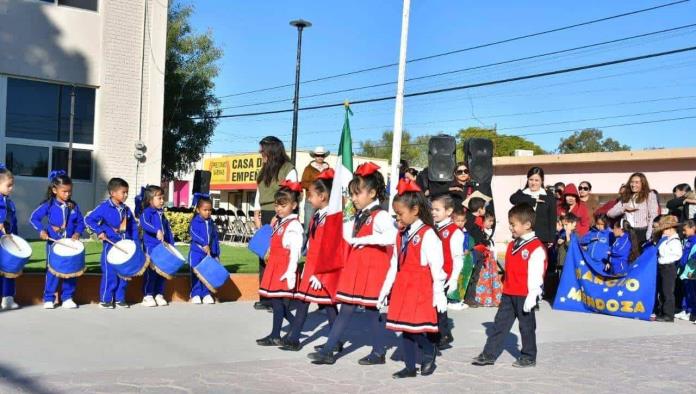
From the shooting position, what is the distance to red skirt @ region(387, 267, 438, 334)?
632cm

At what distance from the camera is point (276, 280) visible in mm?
7344

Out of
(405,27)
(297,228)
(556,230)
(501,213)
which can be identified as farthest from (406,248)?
(501,213)

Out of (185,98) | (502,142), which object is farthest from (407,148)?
(185,98)

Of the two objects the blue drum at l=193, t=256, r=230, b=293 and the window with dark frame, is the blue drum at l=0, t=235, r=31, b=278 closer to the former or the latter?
the blue drum at l=193, t=256, r=230, b=293

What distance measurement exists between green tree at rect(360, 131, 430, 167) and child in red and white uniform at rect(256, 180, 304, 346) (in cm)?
7063

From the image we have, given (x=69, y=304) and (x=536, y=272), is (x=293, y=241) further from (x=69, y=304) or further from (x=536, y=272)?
(x=69, y=304)

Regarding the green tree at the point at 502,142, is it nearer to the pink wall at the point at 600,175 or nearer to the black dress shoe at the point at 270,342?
Answer: the pink wall at the point at 600,175

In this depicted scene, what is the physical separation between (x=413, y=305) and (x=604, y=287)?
6.35 metres

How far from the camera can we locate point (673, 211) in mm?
12391

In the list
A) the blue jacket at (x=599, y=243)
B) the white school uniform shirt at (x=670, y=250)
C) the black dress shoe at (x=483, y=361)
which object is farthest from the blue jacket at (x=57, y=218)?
the white school uniform shirt at (x=670, y=250)

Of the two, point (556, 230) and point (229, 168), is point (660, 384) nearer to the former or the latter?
point (556, 230)

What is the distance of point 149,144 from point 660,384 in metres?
16.1

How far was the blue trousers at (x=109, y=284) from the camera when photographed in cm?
965

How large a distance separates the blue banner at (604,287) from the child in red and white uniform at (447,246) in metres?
4.52
